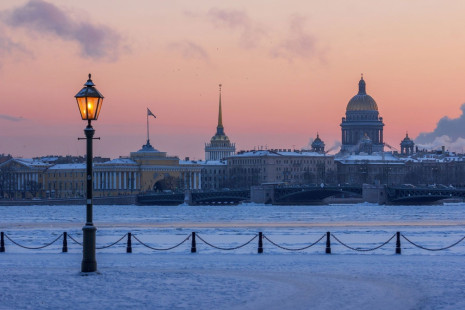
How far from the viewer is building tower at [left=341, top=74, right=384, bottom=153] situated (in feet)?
545

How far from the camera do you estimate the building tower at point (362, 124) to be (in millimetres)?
166000

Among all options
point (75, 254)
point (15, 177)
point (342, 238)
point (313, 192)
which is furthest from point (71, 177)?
point (75, 254)

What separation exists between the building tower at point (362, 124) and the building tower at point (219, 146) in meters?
20.3

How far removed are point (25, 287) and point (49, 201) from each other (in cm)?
7763

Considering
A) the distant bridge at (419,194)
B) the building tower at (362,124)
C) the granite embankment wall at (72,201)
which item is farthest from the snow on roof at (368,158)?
the distant bridge at (419,194)

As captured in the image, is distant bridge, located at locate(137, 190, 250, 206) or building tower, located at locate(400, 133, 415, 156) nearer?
distant bridge, located at locate(137, 190, 250, 206)

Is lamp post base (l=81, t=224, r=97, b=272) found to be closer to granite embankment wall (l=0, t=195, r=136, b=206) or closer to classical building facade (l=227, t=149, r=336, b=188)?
granite embankment wall (l=0, t=195, r=136, b=206)

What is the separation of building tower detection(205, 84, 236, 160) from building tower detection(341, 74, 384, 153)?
20.3 metres

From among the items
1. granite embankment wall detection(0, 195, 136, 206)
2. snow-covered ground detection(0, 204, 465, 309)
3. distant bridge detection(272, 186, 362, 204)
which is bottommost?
snow-covered ground detection(0, 204, 465, 309)

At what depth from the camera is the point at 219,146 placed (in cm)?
17862

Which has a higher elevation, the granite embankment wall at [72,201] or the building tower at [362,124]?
the building tower at [362,124]

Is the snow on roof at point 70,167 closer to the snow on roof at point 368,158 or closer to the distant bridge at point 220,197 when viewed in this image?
the distant bridge at point 220,197

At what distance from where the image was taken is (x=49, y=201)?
8962cm

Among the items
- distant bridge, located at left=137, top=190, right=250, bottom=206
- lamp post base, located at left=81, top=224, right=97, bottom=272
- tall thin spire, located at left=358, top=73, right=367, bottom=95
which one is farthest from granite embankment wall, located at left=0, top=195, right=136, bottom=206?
tall thin spire, located at left=358, top=73, right=367, bottom=95
